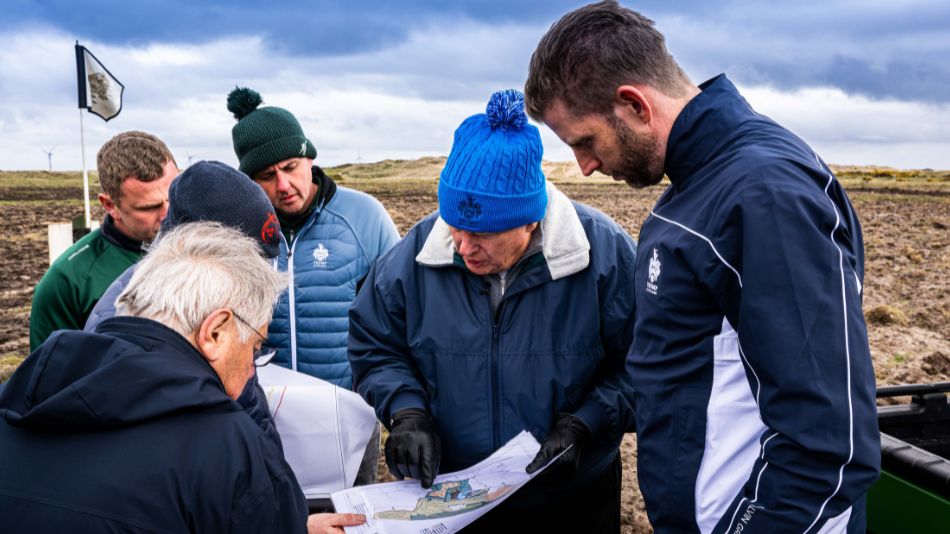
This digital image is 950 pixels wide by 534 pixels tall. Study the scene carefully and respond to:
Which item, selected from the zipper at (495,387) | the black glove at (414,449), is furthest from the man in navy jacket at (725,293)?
the black glove at (414,449)

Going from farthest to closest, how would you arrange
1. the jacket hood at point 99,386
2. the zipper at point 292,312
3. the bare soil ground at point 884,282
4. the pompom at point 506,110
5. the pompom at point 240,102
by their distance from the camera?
the bare soil ground at point 884,282, the pompom at point 240,102, the zipper at point 292,312, the pompom at point 506,110, the jacket hood at point 99,386

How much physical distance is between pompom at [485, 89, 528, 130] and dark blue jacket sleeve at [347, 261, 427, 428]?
1.97 feet

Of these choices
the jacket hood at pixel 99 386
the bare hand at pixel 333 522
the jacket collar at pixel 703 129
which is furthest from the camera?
the bare hand at pixel 333 522

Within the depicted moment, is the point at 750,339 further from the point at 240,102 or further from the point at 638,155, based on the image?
the point at 240,102

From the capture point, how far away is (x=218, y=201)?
220cm

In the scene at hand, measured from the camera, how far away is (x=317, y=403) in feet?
7.91

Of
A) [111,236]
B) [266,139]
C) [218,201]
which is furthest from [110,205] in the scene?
[218,201]

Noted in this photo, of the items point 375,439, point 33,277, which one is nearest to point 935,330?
point 375,439

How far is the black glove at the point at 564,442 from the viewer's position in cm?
206

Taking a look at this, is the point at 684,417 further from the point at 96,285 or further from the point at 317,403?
the point at 96,285

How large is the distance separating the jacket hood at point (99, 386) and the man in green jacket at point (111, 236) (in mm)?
1641

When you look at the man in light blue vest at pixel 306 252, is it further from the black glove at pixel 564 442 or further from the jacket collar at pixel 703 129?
the jacket collar at pixel 703 129

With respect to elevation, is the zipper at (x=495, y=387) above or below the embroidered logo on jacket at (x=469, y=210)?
below

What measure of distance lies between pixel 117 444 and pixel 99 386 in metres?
0.11
